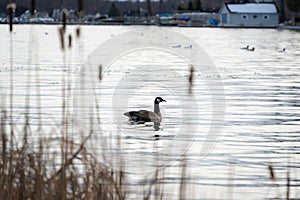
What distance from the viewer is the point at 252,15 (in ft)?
388

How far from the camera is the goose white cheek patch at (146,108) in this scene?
7353 millimetres

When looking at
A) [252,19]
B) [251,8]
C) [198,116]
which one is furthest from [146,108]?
[252,19]

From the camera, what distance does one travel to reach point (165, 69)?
29.6 meters

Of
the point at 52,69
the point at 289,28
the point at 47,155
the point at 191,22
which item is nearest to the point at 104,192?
the point at 47,155

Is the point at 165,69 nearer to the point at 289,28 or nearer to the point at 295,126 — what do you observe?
the point at 295,126

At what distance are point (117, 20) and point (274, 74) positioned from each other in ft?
389

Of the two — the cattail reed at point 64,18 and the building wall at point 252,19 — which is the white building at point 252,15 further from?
the cattail reed at point 64,18

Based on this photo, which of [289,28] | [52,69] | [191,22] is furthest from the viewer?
[191,22]

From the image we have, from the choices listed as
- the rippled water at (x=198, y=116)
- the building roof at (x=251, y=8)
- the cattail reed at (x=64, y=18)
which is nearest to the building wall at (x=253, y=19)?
the building roof at (x=251, y=8)

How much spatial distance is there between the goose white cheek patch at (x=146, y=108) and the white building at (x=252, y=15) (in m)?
87.7

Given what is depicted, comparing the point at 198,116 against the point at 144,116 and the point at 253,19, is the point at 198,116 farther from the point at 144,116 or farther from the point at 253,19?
the point at 253,19

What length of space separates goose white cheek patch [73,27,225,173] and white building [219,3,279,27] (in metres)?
87.7

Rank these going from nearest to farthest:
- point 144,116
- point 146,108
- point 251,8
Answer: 1. point 144,116
2. point 146,108
3. point 251,8

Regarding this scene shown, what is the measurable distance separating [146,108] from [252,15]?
103 meters
